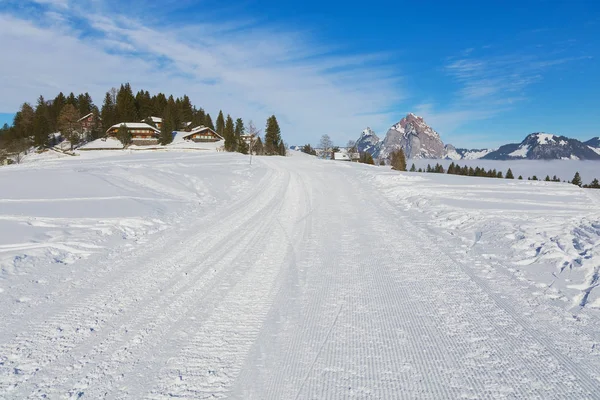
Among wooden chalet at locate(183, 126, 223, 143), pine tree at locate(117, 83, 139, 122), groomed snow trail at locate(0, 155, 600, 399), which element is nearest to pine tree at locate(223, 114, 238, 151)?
wooden chalet at locate(183, 126, 223, 143)

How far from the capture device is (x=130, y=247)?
681 cm

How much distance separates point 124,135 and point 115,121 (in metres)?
13.6

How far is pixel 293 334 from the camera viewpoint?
367 cm

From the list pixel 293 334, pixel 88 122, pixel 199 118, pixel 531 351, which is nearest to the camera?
pixel 531 351

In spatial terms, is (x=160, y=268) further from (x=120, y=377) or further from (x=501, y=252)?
(x=501, y=252)

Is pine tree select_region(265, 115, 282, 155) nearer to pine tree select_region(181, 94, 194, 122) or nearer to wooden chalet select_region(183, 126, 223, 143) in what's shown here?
wooden chalet select_region(183, 126, 223, 143)

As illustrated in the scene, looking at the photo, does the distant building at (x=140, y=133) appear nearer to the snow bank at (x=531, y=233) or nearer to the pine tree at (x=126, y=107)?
the pine tree at (x=126, y=107)

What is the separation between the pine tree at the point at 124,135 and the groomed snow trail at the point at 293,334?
7667 centimetres

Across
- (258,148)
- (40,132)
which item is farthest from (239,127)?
(40,132)

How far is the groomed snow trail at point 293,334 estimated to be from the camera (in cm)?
285

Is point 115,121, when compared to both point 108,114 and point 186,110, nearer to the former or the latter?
point 108,114

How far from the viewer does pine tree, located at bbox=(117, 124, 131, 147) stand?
72738 millimetres

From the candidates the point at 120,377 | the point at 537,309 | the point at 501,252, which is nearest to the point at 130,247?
the point at 120,377

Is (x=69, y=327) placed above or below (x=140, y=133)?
below
